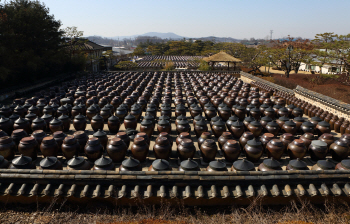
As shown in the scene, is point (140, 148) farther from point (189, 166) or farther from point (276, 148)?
point (276, 148)

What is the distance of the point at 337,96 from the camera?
2530 centimetres

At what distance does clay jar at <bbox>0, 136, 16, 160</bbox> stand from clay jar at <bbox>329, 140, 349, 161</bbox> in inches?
512

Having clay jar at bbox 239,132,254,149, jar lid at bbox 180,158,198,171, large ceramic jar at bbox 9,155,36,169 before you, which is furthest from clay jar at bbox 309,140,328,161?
large ceramic jar at bbox 9,155,36,169

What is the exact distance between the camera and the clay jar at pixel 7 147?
914 cm

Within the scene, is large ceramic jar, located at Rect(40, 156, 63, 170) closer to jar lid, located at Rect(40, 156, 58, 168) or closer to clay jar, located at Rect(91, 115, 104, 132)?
jar lid, located at Rect(40, 156, 58, 168)

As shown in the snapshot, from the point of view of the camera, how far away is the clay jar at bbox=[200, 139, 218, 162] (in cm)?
934

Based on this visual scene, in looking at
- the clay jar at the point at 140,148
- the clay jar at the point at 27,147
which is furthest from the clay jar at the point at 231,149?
the clay jar at the point at 27,147

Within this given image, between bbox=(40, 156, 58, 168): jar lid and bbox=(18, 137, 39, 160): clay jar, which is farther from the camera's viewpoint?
bbox=(18, 137, 39, 160): clay jar

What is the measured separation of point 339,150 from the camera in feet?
32.0

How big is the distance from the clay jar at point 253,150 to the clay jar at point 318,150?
7.60ft

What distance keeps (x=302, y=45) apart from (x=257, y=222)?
146 ft

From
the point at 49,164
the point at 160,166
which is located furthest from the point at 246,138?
the point at 49,164

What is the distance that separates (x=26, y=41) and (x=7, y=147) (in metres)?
18.0

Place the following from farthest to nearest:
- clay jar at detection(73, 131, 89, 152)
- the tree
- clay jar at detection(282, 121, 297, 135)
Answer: the tree
clay jar at detection(282, 121, 297, 135)
clay jar at detection(73, 131, 89, 152)
